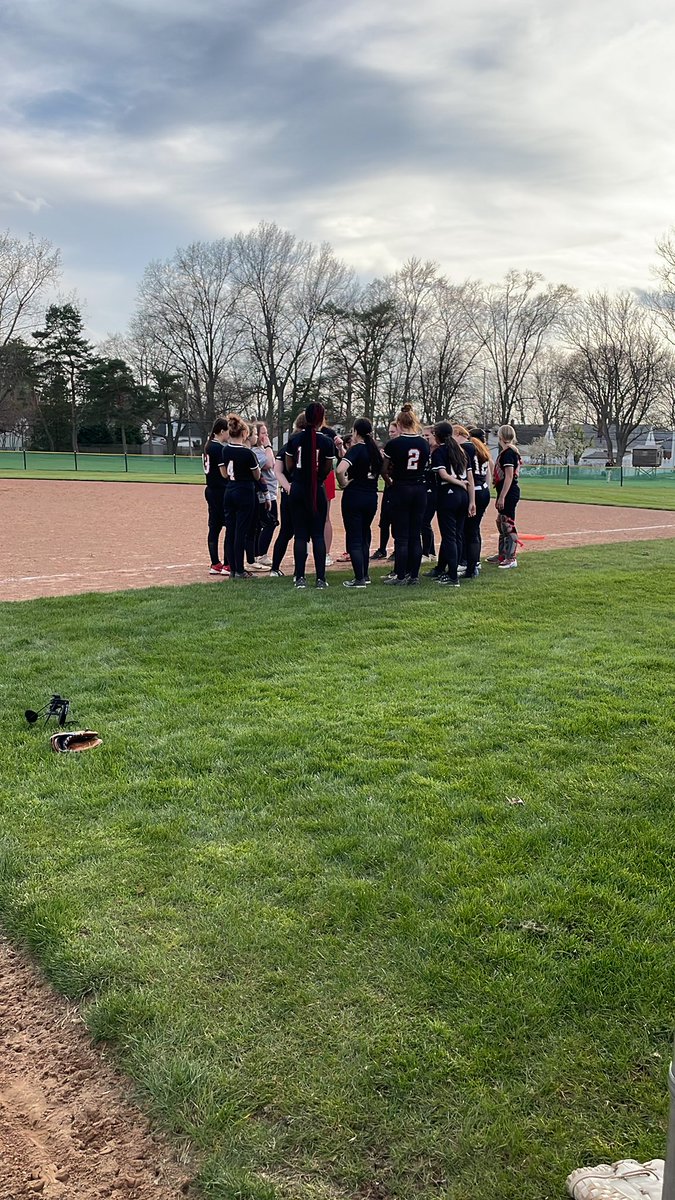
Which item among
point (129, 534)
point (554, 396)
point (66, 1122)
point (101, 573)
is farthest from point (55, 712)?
point (554, 396)

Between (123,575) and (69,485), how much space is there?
24665 mm

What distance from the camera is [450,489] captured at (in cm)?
934

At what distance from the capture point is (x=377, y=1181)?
193cm

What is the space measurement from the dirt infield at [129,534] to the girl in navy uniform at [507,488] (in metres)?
2.07

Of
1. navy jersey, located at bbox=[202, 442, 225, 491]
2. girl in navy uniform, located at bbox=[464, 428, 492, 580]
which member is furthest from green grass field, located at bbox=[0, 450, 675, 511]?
girl in navy uniform, located at bbox=[464, 428, 492, 580]

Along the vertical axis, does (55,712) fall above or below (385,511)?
below

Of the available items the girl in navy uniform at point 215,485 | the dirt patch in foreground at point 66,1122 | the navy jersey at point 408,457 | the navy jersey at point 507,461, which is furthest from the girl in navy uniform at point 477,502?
the dirt patch in foreground at point 66,1122

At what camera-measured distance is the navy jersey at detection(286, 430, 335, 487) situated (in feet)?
29.0

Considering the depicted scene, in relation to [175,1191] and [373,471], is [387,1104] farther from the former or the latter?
[373,471]

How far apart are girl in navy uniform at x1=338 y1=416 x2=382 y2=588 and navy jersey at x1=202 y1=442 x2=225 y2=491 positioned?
2042mm

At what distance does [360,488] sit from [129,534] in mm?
7875

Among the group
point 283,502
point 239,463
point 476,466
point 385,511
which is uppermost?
point 239,463

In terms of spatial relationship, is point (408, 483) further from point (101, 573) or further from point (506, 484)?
point (101, 573)

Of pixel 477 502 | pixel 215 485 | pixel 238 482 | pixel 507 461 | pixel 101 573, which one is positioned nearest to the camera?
pixel 238 482
